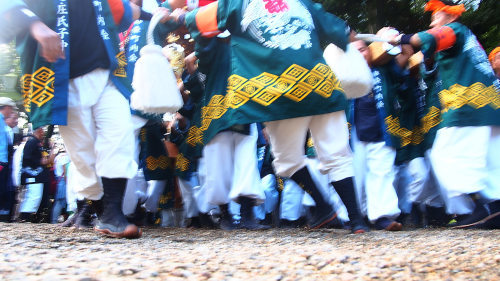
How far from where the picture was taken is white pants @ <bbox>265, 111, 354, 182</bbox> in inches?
118

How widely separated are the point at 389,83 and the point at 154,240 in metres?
2.39

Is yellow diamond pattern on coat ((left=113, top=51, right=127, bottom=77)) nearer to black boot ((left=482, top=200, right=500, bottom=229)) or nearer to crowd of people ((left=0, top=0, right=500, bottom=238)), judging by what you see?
crowd of people ((left=0, top=0, right=500, bottom=238))

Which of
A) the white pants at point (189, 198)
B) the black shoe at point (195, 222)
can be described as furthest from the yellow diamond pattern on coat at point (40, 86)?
the black shoe at point (195, 222)

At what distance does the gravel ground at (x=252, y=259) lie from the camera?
5.07 ft

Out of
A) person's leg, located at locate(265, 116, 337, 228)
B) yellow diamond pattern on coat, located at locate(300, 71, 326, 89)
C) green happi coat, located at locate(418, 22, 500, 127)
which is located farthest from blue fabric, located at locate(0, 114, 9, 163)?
green happi coat, located at locate(418, 22, 500, 127)

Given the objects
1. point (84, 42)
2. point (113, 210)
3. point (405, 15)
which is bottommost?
point (113, 210)

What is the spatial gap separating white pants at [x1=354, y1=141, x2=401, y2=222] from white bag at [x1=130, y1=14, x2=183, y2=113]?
169 centimetres

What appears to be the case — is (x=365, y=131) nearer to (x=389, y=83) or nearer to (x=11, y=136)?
(x=389, y=83)

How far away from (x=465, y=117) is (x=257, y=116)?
153 cm

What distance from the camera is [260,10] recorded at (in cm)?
294

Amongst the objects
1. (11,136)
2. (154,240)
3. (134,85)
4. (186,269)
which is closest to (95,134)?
(134,85)

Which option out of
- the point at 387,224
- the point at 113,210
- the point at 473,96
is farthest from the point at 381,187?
the point at 113,210

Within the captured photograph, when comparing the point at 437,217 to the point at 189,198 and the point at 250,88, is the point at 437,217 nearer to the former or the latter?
the point at 189,198

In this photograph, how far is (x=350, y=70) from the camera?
300 centimetres
